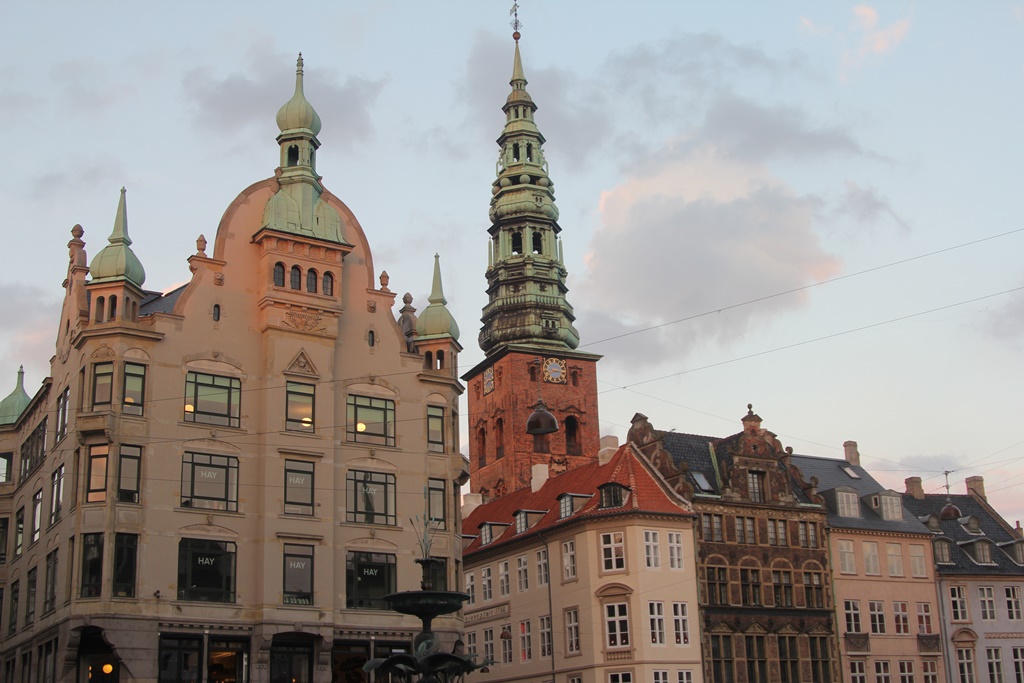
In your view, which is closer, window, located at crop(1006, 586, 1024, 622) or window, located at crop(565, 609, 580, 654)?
window, located at crop(565, 609, 580, 654)

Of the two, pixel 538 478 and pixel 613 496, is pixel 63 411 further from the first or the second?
pixel 538 478

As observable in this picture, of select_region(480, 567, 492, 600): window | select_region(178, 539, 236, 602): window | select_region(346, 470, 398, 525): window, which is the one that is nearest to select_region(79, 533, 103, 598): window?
select_region(178, 539, 236, 602): window

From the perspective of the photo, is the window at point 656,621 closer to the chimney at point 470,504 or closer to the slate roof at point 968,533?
the slate roof at point 968,533

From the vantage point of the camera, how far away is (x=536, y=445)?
303 feet

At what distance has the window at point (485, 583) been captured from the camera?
227 feet

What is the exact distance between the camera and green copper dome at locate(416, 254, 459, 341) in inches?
2223

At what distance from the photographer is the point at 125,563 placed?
151 feet

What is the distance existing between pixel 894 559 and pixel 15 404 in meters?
43.8

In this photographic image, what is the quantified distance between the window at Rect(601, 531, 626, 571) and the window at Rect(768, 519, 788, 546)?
8536 millimetres

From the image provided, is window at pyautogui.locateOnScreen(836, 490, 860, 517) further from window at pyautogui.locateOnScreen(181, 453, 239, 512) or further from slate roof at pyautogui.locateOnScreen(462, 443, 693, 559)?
window at pyautogui.locateOnScreen(181, 453, 239, 512)

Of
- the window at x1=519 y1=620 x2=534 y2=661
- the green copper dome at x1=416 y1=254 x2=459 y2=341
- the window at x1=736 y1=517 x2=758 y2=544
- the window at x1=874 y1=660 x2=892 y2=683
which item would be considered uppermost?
the green copper dome at x1=416 y1=254 x2=459 y2=341

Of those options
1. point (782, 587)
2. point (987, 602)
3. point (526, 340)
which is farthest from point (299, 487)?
point (526, 340)

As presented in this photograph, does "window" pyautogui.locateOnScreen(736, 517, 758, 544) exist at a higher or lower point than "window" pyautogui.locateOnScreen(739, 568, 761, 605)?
higher

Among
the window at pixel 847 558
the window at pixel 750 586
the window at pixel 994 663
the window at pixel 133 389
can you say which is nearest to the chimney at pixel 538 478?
the window at pixel 750 586
